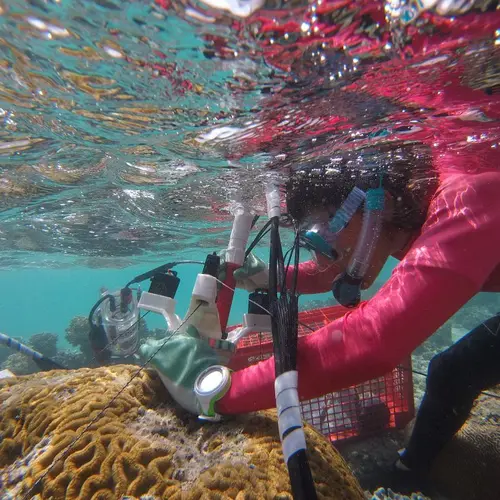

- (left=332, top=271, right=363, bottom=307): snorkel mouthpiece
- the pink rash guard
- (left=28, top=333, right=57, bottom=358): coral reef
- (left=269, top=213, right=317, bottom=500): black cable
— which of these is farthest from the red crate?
(left=28, top=333, right=57, bottom=358): coral reef

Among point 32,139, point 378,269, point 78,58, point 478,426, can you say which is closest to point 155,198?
point 32,139

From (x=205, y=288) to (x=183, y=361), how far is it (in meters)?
0.62

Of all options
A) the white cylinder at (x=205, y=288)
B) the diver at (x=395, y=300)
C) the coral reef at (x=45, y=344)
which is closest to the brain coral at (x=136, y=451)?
the diver at (x=395, y=300)

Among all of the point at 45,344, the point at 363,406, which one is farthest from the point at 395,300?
the point at 45,344

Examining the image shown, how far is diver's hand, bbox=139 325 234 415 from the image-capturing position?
94.7 inches

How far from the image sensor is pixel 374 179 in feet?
12.4

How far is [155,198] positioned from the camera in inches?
352

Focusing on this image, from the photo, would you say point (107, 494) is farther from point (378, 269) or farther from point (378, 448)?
point (378, 448)

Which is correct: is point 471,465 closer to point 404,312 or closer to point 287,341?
point 404,312

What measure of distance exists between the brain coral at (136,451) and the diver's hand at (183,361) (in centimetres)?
28

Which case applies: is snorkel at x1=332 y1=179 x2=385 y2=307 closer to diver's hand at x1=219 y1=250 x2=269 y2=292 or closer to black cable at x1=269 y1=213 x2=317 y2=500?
diver's hand at x1=219 y1=250 x2=269 y2=292

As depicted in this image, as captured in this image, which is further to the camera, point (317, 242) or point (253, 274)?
point (253, 274)

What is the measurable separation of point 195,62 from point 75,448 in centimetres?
344

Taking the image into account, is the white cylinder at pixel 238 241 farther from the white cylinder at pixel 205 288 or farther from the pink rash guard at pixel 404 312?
the pink rash guard at pixel 404 312
